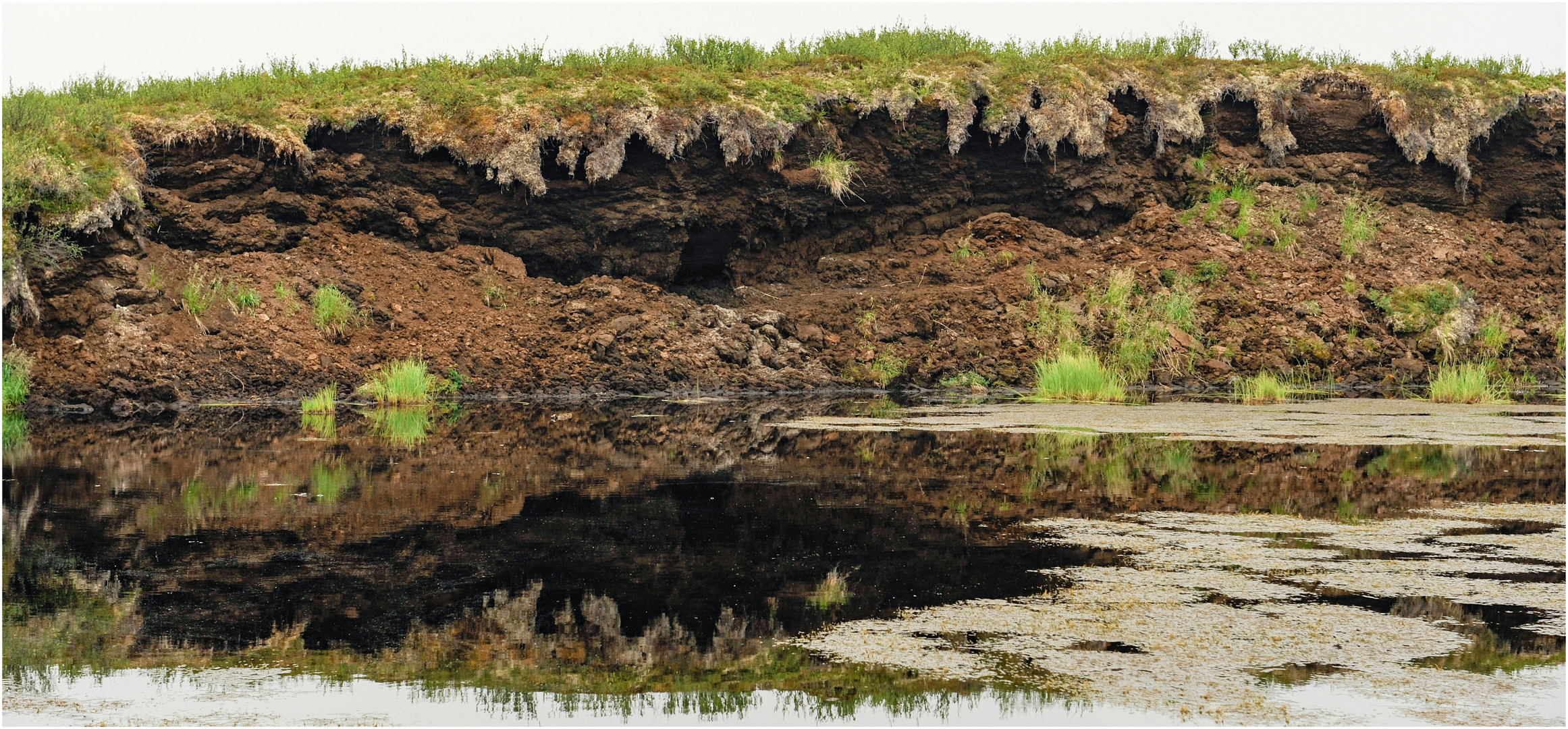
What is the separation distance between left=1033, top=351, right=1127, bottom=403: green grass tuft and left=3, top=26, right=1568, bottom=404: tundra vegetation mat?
2.69 meters

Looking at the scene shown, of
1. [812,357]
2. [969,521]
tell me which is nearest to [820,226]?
[812,357]

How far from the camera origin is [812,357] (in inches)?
860

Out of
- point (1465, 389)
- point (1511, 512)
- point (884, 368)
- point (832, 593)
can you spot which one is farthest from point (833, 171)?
point (832, 593)

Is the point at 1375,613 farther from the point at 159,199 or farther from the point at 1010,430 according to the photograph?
the point at 159,199

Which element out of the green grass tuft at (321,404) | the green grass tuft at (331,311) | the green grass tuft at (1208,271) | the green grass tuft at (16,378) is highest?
the green grass tuft at (1208,271)

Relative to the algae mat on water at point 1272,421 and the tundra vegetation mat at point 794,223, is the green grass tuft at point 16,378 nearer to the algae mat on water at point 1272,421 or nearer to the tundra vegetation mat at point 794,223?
the tundra vegetation mat at point 794,223

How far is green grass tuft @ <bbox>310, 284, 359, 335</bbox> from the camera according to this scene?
1962 centimetres

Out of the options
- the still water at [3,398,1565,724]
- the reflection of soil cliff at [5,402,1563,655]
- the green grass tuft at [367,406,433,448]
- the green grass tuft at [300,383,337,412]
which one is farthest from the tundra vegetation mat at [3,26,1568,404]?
the still water at [3,398,1565,724]

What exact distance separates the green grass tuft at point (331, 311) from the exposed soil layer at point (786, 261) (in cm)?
16

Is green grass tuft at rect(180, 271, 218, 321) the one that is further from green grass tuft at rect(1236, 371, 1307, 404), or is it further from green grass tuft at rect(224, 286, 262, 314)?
green grass tuft at rect(1236, 371, 1307, 404)

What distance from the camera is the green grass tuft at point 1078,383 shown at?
59.5 feet

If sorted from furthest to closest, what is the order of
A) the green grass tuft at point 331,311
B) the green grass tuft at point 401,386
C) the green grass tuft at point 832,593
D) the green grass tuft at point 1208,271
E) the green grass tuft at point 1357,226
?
1. the green grass tuft at point 1357,226
2. the green grass tuft at point 1208,271
3. the green grass tuft at point 331,311
4. the green grass tuft at point 401,386
5. the green grass tuft at point 832,593

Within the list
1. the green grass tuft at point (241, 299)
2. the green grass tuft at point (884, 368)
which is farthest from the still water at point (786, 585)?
the green grass tuft at point (884, 368)

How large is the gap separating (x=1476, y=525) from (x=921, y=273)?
17359 mm
